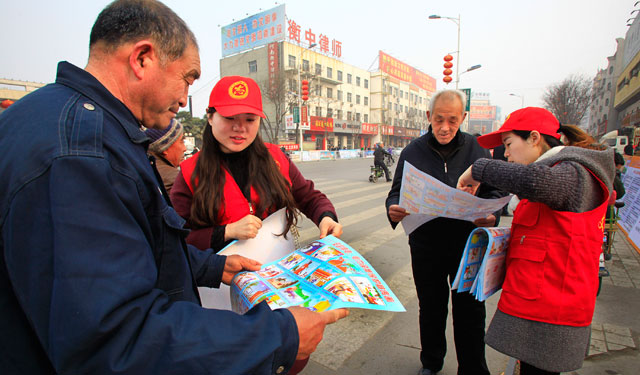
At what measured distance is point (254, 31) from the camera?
128 feet

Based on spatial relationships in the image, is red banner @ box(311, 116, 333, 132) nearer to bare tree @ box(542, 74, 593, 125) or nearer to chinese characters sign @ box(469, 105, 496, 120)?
bare tree @ box(542, 74, 593, 125)

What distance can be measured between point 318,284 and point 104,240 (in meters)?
0.75

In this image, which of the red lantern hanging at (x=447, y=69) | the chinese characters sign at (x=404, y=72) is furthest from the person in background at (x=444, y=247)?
the chinese characters sign at (x=404, y=72)

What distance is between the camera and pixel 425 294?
226 cm

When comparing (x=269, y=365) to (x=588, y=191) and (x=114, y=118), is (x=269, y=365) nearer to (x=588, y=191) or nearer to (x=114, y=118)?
(x=114, y=118)

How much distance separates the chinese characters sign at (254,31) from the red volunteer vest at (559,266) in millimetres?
39214

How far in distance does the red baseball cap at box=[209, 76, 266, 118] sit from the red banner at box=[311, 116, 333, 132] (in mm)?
37100

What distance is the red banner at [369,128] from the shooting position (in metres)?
46.8

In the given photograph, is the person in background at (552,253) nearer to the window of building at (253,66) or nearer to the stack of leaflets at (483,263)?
the stack of leaflets at (483,263)

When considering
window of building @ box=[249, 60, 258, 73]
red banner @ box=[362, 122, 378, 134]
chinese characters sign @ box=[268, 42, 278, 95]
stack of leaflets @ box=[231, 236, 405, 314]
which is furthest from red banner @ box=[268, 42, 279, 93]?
stack of leaflets @ box=[231, 236, 405, 314]

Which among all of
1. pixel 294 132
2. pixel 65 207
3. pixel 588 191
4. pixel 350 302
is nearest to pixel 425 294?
pixel 588 191

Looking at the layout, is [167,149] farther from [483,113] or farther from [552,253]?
[483,113]

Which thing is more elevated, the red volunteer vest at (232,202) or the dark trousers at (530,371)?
the red volunteer vest at (232,202)

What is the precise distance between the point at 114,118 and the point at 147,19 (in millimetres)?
287
